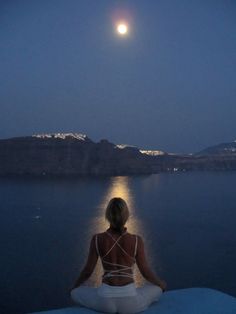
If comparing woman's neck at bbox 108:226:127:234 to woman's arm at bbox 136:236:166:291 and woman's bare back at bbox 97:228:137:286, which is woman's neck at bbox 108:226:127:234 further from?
woman's arm at bbox 136:236:166:291

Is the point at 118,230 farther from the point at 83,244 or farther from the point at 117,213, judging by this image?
the point at 83,244

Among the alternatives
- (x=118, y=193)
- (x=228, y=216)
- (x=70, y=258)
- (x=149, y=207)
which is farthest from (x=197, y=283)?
(x=118, y=193)

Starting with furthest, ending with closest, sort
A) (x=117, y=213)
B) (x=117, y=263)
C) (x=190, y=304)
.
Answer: (x=190, y=304)
(x=117, y=263)
(x=117, y=213)

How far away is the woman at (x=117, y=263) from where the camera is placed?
156 inches

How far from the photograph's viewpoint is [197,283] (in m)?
34.6

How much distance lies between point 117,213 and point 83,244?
4759cm

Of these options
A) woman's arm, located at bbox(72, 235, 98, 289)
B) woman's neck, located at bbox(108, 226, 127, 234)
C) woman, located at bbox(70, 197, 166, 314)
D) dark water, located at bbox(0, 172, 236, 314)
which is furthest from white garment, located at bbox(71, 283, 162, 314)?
dark water, located at bbox(0, 172, 236, 314)

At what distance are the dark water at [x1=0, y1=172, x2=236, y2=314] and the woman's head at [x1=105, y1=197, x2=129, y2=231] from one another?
26.8 m

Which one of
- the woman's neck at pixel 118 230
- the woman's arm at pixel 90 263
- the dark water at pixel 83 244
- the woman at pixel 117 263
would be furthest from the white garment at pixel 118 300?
the dark water at pixel 83 244

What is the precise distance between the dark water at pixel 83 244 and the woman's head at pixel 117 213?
2677cm

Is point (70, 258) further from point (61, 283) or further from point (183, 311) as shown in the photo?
point (183, 311)

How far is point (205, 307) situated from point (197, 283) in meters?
32.3

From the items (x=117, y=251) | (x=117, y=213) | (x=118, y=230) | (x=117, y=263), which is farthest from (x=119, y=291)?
(x=117, y=213)

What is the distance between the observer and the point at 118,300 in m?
3.98
